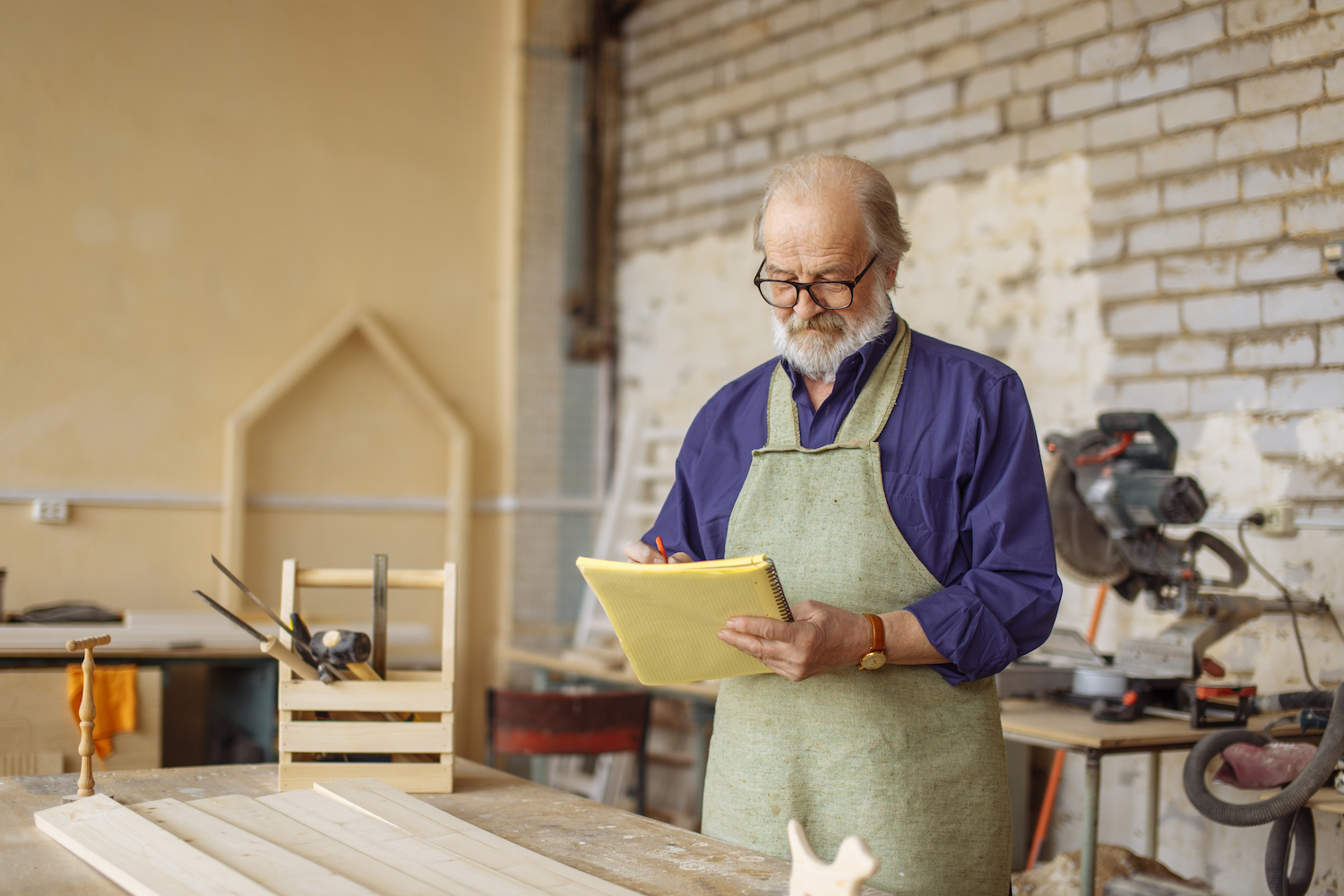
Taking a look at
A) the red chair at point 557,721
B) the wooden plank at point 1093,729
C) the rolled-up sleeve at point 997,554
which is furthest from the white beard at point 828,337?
the red chair at point 557,721

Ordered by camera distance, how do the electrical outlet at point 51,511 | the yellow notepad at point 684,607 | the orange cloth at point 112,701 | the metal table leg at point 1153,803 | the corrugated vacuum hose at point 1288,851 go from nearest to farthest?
the yellow notepad at point 684,607 < the corrugated vacuum hose at point 1288,851 < the metal table leg at point 1153,803 < the orange cloth at point 112,701 < the electrical outlet at point 51,511

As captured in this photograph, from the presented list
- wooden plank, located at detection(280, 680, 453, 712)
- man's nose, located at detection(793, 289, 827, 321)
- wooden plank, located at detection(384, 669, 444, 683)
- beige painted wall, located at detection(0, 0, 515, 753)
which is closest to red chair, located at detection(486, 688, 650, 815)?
wooden plank, located at detection(384, 669, 444, 683)

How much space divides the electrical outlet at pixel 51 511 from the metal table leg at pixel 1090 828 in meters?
3.82

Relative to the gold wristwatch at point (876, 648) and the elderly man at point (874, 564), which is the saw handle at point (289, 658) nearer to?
the elderly man at point (874, 564)

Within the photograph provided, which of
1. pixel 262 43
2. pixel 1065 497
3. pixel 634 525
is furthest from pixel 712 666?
pixel 262 43

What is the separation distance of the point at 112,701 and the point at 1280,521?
348cm

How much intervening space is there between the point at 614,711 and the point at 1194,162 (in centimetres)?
235

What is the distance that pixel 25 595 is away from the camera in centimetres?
453

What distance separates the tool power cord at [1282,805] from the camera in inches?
92.8

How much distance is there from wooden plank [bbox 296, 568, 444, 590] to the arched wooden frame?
2.45 m

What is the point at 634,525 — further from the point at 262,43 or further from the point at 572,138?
the point at 262,43

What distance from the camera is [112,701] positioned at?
3711 millimetres

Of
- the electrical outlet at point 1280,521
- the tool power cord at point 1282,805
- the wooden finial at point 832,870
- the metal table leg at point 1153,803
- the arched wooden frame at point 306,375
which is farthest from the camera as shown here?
the arched wooden frame at point 306,375

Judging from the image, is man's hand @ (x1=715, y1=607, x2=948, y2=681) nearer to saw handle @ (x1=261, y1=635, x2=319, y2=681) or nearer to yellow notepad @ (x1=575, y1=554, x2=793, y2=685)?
yellow notepad @ (x1=575, y1=554, x2=793, y2=685)
